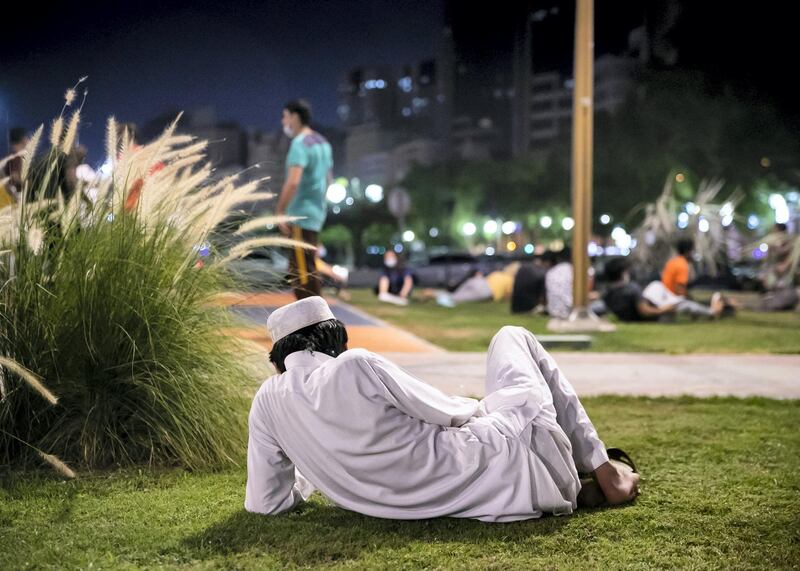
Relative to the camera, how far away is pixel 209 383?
439cm

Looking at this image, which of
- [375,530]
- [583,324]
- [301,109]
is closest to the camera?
[375,530]

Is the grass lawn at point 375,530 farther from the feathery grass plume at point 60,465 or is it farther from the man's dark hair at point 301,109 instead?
the man's dark hair at point 301,109

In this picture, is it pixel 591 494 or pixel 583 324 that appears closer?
pixel 591 494

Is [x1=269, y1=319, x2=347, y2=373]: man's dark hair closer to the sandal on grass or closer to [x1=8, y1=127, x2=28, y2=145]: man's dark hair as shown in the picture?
the sandal on grass

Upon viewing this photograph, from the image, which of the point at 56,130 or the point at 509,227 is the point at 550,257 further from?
the point at 509,227

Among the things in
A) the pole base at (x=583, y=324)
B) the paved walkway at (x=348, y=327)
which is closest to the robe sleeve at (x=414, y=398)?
the paved walkway at (x=348, y=327)

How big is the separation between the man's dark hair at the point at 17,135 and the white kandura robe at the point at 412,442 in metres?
5.10

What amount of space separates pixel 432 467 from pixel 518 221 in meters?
60.3

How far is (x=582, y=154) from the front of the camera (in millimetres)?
10930

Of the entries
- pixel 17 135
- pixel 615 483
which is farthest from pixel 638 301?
pixel 615 483

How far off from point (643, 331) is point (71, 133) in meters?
7.86

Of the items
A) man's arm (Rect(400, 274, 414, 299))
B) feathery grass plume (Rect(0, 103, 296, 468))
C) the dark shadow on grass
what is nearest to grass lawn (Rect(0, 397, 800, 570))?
the dark shadow on grass

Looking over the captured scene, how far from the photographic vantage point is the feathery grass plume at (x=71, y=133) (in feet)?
14.0

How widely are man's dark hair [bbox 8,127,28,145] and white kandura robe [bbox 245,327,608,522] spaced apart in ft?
16.7
